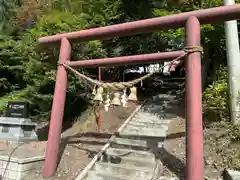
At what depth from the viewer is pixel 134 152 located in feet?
19.9

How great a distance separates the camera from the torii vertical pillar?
18.0ft

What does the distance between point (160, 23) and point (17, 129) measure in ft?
16.7

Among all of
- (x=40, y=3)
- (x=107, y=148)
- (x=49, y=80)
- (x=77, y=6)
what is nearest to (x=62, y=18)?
(x=77, y=6)

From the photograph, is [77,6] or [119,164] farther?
[77,6]

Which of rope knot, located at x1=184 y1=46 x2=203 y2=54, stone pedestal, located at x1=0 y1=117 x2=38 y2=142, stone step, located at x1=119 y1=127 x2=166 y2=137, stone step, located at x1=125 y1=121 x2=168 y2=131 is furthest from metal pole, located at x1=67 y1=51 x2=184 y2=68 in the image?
stone step, located at x1=125 y1=121 x2=168 y2=131

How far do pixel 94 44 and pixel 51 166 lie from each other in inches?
189

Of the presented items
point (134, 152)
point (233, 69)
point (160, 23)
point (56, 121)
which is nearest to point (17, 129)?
point (56, 121)

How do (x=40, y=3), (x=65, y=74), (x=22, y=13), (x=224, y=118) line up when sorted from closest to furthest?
(x=65, y=74), (x=224, y=118), (x=40, y=3), (x=22, y=13)

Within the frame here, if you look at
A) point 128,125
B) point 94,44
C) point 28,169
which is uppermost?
point 94,44

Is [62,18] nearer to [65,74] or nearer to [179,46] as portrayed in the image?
[65,74]

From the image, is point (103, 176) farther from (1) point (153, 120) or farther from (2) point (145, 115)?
(2) point (145, 115)

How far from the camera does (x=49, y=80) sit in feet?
27.4

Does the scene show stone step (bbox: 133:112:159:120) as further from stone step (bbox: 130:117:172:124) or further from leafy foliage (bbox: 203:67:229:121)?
leafy foliage (bbox: 203:67:229:121)

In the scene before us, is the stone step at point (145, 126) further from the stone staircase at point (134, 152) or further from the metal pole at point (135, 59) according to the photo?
the metal pole at point (135, 59)
